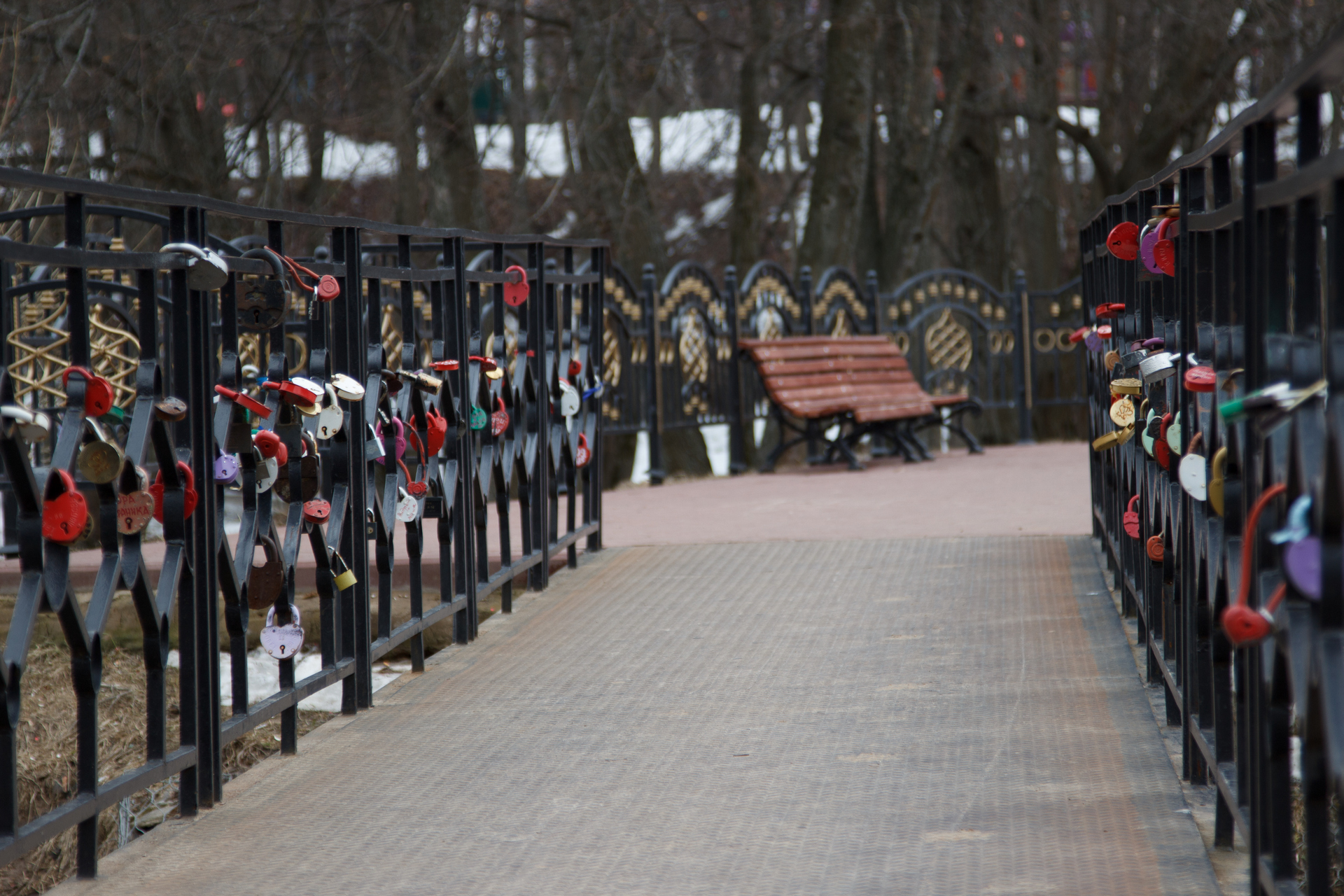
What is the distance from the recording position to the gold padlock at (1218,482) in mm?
2236

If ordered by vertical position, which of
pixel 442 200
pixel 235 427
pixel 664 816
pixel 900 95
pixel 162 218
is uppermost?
pixel 900 95

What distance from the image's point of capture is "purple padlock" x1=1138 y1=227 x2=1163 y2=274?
121 inches

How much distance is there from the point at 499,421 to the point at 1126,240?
246cm

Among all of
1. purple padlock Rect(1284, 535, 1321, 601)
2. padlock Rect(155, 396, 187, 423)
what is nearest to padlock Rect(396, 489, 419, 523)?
padlock Rect(155, 396, 187, 423)

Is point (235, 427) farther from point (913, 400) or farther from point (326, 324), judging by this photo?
point (913, 400)

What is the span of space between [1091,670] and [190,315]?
2.63 metres

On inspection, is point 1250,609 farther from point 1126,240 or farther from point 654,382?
point 654,382

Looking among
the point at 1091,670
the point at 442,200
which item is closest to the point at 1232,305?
the point at 1091,670

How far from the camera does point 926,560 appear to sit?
600cm

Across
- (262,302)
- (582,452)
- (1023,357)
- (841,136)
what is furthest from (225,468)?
(841,136)

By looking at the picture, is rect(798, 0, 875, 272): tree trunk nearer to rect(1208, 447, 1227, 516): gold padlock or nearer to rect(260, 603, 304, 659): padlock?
rect(260, 603, 304, 659): padlock

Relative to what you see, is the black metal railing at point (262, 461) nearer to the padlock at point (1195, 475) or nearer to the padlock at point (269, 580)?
the padlock at point (269, 580)

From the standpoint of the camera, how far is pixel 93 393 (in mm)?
2549

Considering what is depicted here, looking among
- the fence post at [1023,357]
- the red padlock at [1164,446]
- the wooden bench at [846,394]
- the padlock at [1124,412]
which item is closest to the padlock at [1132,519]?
the padlock at [1124,412]
